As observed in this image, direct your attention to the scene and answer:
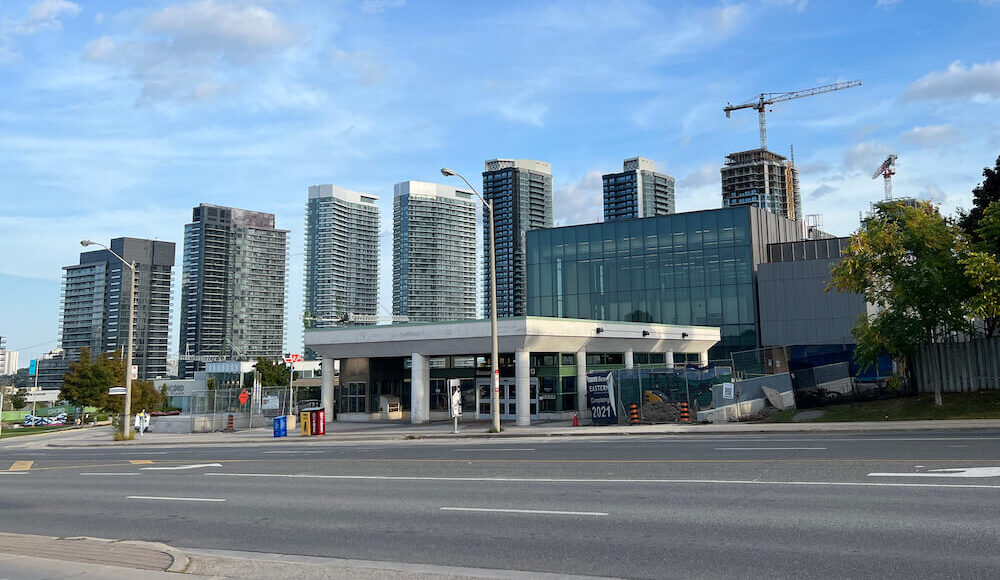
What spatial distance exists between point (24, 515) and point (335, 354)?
108ft

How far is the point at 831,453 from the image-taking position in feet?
57.6

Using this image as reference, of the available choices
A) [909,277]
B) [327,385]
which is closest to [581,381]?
[327,385]

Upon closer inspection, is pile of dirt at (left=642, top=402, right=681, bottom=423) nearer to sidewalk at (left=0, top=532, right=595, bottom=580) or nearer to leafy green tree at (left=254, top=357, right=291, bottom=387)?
sidewalk at (left=0, top=532, right=595, bottom=580)

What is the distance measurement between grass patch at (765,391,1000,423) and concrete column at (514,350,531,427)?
13.2 meters

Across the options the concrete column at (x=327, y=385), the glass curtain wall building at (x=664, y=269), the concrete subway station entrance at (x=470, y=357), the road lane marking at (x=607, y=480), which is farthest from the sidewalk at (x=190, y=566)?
the glass curtain wall building at (x=664, y=269)

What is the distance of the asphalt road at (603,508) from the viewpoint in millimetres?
8516

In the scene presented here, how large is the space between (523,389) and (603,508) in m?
28.3

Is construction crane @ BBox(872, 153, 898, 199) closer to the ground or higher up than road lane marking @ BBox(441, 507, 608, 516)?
higher up

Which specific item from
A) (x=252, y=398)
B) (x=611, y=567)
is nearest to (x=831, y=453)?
(x=611, y=567)

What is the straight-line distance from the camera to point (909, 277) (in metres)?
28.6

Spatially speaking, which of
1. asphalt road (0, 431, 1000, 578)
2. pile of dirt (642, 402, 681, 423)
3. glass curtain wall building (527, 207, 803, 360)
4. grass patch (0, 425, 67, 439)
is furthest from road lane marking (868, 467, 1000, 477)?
grass patch (0, 425, 67, 439)

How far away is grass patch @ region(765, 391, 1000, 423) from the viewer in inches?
1085

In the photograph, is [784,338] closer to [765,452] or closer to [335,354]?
[335,354]

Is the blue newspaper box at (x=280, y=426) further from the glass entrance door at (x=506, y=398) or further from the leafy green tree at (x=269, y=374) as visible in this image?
the leafy green tree at (x=269, y=374)
